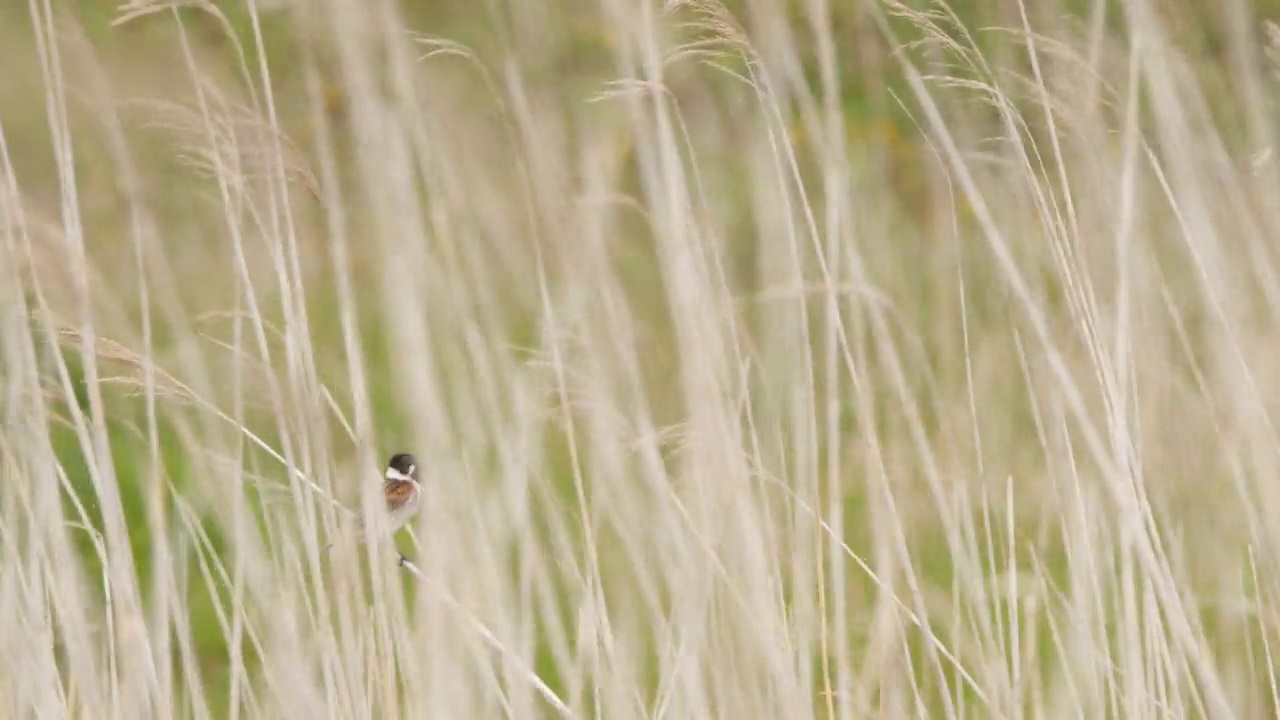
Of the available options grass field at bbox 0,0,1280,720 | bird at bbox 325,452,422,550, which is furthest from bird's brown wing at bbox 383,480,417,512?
grass field at bbox 0,0,1280,720

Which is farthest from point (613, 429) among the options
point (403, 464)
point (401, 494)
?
point (403, 464)

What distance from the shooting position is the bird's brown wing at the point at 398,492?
2902mm

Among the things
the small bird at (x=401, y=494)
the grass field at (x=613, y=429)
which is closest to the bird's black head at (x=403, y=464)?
the small bird at (x=401, y=494)

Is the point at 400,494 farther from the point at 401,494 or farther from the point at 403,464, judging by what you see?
the point at 403,464

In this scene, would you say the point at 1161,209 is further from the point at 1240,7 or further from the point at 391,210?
the point at 391,210

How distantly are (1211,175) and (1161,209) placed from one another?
2.49 meters

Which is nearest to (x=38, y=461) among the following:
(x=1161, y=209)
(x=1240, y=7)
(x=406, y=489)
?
(x=406, y=489)

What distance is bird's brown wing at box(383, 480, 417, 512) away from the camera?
290cm

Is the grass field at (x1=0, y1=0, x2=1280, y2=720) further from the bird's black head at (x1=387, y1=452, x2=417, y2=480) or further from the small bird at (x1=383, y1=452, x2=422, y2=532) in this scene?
the bird's black head at (x1=387, y1=452, x2=417, y2=480)

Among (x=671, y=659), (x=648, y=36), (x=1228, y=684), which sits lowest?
(x=1228, y=684)

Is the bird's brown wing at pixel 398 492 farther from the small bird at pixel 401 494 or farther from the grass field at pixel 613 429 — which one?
the grass field at pixel 613 429

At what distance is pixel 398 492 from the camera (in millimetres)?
2943

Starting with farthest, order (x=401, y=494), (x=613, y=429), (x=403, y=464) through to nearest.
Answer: (x=403, y=464)
(x=401, y=494)
(x=613, y=429)

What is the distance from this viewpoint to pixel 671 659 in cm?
180
